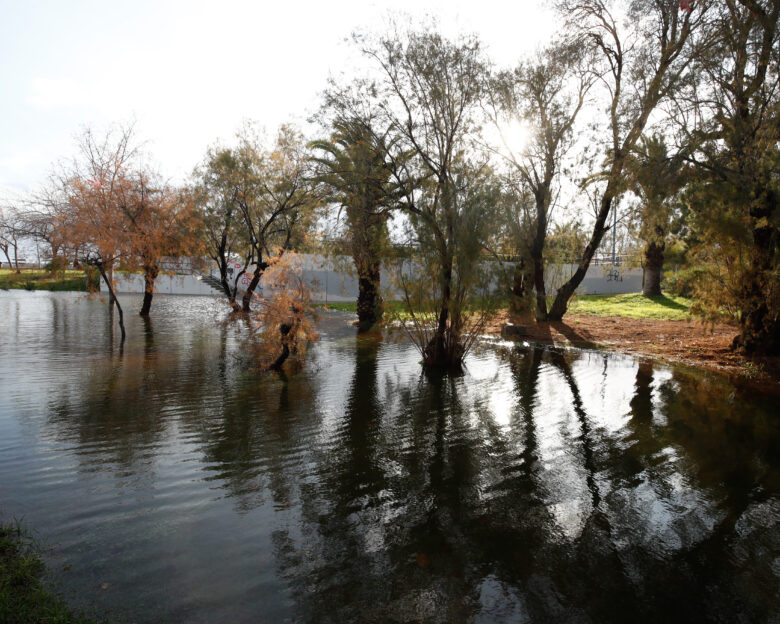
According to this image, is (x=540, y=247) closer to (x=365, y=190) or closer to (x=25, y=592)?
(x=365, y=190)

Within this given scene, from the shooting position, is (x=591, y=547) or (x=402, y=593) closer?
(x=402, y=593)

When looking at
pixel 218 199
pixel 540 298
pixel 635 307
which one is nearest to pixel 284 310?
pixel 540 298

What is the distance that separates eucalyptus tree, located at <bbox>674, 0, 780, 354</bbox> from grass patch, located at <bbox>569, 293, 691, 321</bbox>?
9.58m

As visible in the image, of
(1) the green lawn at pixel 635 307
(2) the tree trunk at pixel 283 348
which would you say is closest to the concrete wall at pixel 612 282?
(1) the green lawn at pixel 635 307

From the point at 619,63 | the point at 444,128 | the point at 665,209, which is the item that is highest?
the point at 619,63

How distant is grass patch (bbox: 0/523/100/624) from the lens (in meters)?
2.93

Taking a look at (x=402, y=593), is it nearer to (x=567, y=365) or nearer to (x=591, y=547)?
(x=591, y=547)

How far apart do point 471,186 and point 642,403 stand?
5.53m

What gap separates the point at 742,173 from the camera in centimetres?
1092

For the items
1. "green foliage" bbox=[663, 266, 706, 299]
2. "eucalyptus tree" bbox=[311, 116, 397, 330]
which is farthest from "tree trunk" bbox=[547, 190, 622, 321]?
"eucalyptus tree" bbox=[311, 116, 397, 330]

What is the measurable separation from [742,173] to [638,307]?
1548cm

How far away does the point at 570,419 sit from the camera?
7785 mm

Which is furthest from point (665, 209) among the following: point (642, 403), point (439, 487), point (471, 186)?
point (439, 487)

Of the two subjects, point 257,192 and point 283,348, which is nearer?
point 283,348
